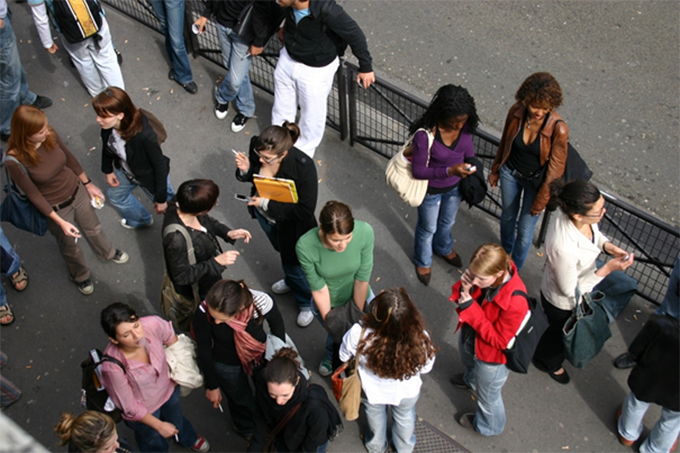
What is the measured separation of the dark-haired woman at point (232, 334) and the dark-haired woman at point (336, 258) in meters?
0.36

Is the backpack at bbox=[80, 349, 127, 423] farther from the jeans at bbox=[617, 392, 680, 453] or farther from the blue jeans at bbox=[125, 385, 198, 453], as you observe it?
the jeans at bbox=[617, 392, 680, 453]

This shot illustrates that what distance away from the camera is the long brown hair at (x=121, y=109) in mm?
4668

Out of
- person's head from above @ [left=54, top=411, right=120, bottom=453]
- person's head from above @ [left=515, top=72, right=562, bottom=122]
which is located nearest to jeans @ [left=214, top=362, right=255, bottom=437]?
person's head from above @ [left=54, top=411, right=120, bottom=453]

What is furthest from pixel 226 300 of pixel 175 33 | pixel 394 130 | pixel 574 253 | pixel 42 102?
pixel 42 102

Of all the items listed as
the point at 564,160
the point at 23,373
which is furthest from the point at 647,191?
the point at 23,373

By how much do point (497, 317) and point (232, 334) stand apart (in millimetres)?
1669

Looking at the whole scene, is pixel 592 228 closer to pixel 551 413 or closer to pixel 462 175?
pixel 462 175

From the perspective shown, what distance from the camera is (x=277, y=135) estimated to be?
14.2ft

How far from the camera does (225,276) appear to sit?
5719mm

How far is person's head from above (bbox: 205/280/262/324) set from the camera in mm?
3561

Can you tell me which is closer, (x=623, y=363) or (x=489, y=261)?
(x=489, y=261)

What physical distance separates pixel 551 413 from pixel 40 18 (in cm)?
607

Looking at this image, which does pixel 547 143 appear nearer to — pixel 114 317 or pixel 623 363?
pixel 623 363

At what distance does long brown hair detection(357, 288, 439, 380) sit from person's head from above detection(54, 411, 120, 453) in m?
1.44
